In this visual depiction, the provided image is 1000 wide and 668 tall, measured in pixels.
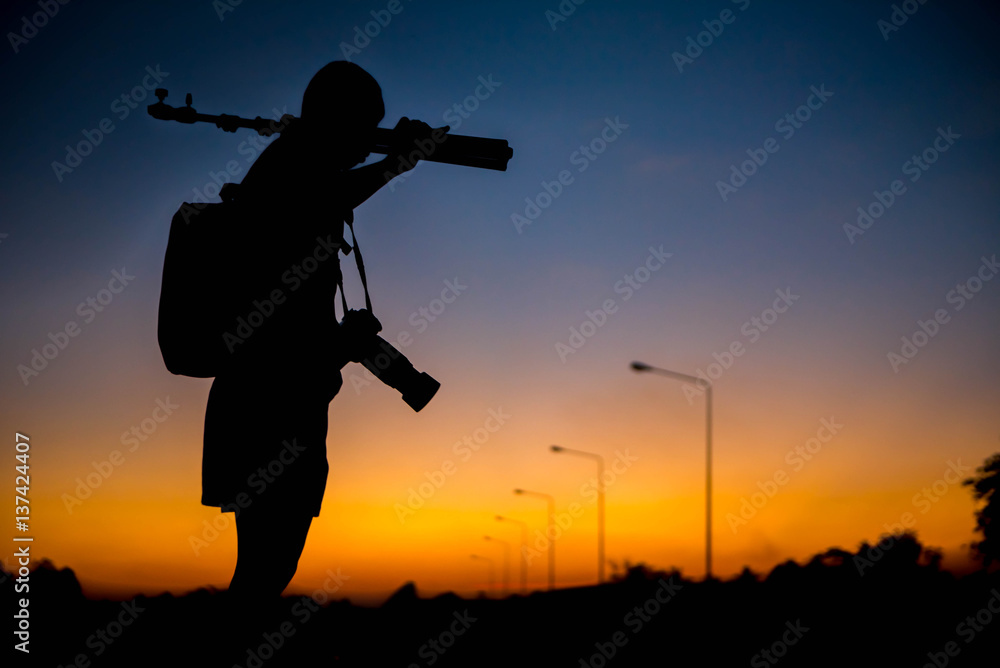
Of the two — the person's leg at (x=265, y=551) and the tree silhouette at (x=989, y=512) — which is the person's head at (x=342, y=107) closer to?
the person's leg at (x=265, y=551)

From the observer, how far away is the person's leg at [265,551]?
8.14 ft

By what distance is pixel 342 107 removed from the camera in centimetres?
254

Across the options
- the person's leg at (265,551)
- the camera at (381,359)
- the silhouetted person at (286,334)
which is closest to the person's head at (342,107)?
the silhouetted person at (286,334)

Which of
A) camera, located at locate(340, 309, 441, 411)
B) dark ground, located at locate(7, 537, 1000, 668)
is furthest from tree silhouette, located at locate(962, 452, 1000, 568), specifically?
camera, located at locate(340, 309, 441, 411)

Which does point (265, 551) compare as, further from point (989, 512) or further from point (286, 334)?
point (989, 512)

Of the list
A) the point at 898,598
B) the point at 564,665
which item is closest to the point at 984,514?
the point at 898,598

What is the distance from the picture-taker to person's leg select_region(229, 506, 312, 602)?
248cm

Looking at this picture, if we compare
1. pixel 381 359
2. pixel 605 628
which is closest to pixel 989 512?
pixel 605 628

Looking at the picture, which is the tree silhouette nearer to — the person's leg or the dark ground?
the dark ground

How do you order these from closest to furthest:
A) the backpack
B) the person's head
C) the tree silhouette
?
1. the backpack
2. the person's head
3. the tree silhouette

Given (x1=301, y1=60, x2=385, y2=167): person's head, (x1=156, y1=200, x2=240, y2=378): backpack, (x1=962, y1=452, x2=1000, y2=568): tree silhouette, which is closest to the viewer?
(x1=156, y1=200, x2=240, y2=378): backpack

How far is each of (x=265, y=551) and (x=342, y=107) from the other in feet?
4.08

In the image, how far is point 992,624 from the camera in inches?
393

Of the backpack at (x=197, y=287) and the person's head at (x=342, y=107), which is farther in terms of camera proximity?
the person's head at (x=342, y=107)
